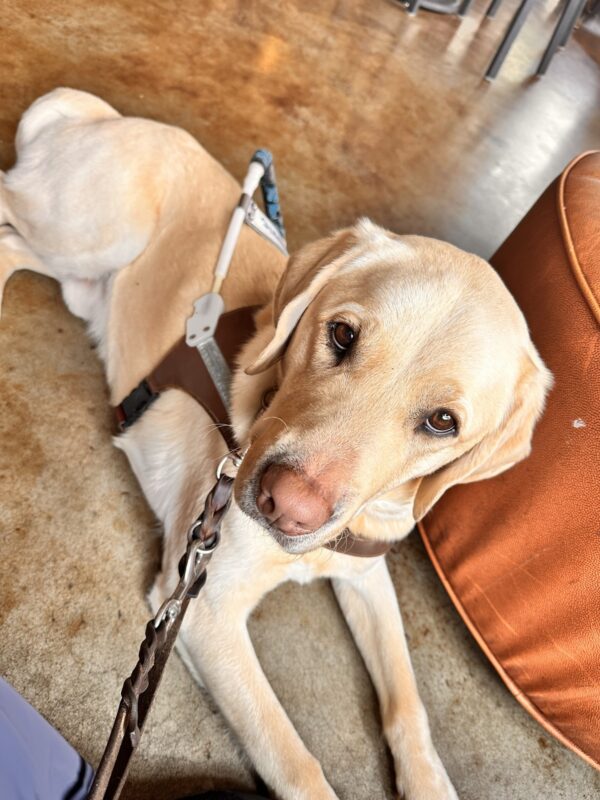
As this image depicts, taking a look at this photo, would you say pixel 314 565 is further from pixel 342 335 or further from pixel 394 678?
pixel 342 335

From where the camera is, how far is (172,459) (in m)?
1.84

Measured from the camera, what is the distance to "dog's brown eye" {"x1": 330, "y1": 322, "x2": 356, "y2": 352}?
1.34 m

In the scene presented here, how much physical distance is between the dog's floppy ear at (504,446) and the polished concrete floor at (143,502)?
72cm

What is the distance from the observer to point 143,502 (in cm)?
195

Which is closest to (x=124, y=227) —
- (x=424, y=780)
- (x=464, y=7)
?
(x=424, y=780)

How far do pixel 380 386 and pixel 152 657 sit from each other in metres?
0.69

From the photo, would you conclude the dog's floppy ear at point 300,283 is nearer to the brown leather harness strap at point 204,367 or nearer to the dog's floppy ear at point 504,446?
the brown leather harness strap at point 204,367

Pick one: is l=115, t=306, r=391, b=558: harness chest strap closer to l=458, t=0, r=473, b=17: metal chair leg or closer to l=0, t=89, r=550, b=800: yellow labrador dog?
l=0, t=89, r=550, b=800: yellow labrador dog

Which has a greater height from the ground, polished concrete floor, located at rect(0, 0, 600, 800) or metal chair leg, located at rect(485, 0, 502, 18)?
metal chair leg, located at rect(485, 0, 502, 18)

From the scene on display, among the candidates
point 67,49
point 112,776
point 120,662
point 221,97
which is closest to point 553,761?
point 120,662

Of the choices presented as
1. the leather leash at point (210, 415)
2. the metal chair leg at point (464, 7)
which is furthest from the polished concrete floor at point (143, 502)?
the metal chair leg at point (464, 7)

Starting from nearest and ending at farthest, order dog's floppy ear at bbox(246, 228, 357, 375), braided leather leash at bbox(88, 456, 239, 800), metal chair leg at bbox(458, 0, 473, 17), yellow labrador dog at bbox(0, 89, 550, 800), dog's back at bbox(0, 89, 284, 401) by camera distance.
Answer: braided leather leash at bbox(88, 456, 239, 800) < yellow labrador dog at bbox(0, 89, 550, 800) < dog's floppy ear at bbox(246, 228, 357, 375) < dog's back at bbox(0, 89, 284, 401) < metal chair leg at bbox(458, 0, 473, 17)

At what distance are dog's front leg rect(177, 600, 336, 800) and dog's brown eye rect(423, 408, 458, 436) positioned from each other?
0.68 meters

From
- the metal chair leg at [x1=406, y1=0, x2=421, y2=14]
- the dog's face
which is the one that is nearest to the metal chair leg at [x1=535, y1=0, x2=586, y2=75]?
the metal chair leg at [x1=406, y1=0, x2=421, y2=14]
